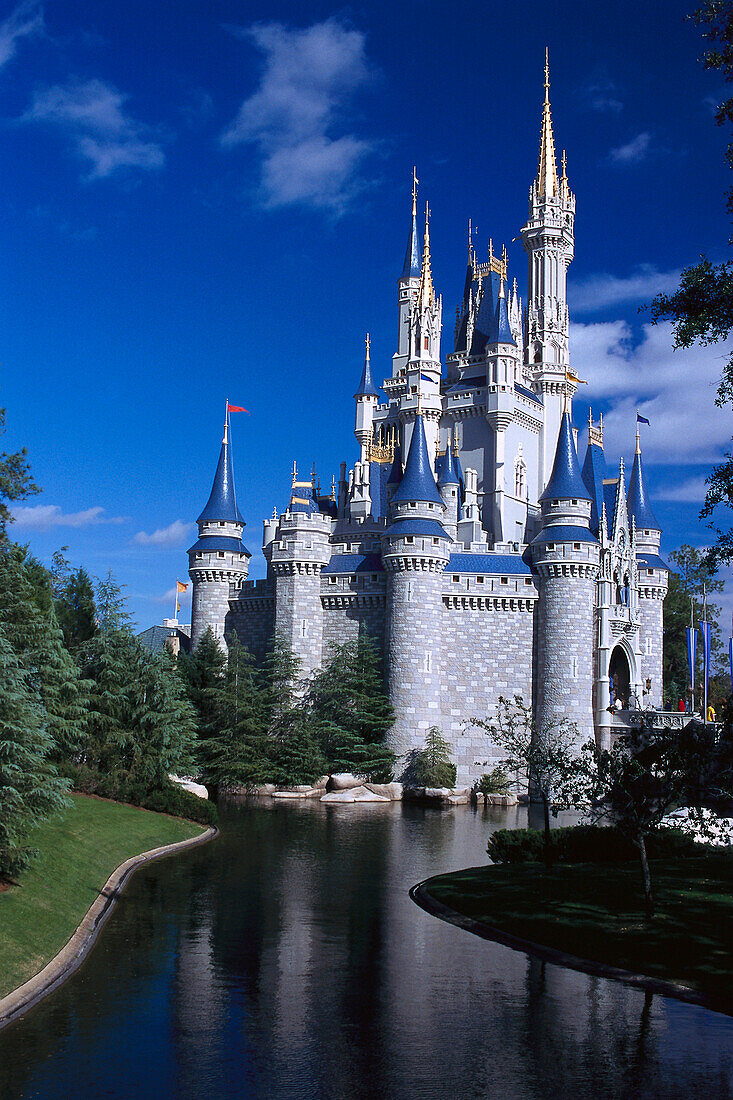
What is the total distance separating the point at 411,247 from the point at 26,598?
4313 cm

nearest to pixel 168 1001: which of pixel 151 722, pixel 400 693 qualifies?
pixel 151 722

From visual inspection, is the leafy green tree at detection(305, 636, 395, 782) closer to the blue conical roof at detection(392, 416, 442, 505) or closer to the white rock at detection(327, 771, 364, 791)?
the white rock at detection(327, 771, 364, 791)

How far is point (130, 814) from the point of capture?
90.3 ft

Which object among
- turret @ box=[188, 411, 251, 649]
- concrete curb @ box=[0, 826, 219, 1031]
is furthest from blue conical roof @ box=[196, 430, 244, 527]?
concrete curb @ box=[0, 826, 219, 1031]

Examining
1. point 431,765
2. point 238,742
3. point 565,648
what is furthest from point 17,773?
point 565,648

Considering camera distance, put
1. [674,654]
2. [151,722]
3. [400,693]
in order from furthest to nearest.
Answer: [674,654] → [400,693] → [151,722]

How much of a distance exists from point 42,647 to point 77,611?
14.2m

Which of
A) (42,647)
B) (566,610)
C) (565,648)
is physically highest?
(566,610)

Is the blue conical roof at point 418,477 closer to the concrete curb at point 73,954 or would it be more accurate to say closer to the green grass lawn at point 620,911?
the concrete curb at point 73,954

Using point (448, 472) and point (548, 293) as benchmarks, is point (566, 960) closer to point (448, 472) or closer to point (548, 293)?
point (448, 472)

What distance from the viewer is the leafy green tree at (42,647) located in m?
20.9

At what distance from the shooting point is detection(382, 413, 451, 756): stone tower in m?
44.1

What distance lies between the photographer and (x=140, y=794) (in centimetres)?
2920

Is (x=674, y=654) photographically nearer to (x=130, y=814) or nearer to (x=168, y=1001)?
(x=130, y=814)
